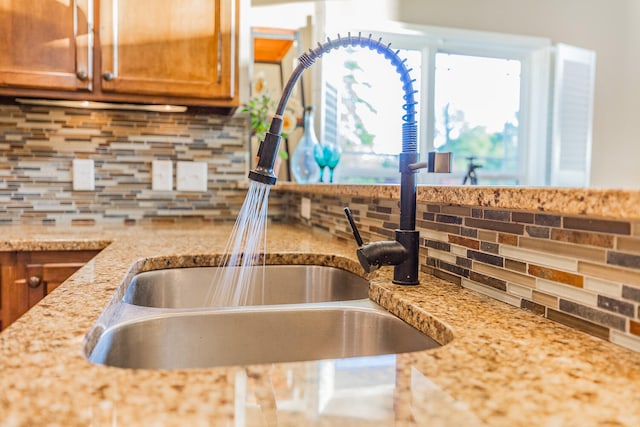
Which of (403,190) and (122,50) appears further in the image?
(122,50)

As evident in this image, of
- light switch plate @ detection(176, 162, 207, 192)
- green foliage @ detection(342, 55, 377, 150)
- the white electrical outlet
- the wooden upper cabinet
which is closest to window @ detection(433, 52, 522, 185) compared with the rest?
green foliage @ detection(342, 55, 377, 150)

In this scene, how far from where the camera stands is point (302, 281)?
1343 mm

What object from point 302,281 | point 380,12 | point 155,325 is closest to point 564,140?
point 380,12

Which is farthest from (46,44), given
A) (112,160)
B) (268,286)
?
(268,286)

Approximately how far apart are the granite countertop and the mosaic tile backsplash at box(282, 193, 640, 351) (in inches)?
1.3

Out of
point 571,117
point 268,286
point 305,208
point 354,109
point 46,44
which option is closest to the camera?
point 268,286

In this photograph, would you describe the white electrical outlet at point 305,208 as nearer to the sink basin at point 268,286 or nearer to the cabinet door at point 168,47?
the cabinet door at point 168,47

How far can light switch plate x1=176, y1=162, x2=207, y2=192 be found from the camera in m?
2.15

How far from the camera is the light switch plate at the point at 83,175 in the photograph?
6.72 feet

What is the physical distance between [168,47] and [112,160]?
56cm

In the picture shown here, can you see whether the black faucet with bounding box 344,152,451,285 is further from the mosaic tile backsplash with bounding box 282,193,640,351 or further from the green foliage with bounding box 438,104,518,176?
the green foliage with bounding box 438,104,518,176

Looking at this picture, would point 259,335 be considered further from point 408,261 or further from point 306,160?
point 306,160

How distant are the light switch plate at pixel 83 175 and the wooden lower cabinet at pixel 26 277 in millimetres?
590

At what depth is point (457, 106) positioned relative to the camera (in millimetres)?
3516
